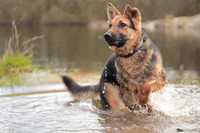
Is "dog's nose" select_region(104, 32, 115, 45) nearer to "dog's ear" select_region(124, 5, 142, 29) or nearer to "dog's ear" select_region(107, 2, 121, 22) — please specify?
"dog's ear" select_region(124, 5, 142, 29)

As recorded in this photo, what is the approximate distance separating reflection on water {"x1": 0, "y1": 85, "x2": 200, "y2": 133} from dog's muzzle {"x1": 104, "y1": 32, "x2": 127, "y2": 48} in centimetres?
109

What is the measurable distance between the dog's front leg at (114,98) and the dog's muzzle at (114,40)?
703 millimetres

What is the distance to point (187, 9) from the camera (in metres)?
46.0

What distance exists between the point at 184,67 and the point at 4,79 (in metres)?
6.18

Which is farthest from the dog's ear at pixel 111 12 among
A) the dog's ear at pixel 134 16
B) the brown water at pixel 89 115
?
the brown water at pixel 89 115

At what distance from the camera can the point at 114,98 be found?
821cm

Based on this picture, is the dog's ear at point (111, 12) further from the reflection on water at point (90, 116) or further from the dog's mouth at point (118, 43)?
the reflection on water at point (90, 116)

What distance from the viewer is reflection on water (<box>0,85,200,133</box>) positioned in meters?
6.92

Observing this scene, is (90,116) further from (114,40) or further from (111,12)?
(111,12)

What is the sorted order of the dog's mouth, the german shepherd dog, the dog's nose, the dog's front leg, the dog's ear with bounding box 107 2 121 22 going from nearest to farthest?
the dog's nose, the dog's mouth, the german shepherd dog, the dog's front leg, the dog's ear with bounding box 107 2 121 22

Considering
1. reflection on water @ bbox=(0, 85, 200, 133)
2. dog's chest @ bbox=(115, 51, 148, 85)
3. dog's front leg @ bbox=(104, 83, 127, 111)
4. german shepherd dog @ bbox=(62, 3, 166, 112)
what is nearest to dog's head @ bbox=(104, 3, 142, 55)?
german shepherd dog @ bbox=(62, 3, 166, 112)

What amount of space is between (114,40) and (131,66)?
0.52m

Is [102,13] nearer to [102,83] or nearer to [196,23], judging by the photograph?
[196,23]

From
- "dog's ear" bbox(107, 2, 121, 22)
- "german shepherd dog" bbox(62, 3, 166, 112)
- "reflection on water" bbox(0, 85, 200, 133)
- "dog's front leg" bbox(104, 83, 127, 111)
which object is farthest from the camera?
"dog's ear" bbox(107, 2, 121, 22)
